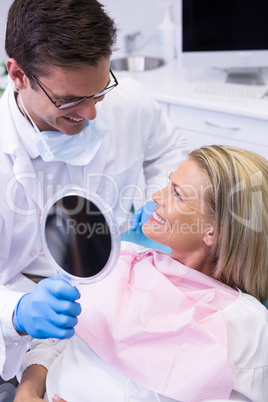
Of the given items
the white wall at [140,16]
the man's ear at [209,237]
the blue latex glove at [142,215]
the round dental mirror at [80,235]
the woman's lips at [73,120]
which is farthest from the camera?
the white wall at [140,16]

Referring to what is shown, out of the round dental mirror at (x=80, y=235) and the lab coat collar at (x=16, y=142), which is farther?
the lab coat collar at (x=16, y=142)

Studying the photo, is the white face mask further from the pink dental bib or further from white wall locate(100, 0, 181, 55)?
white wall locate(100, 0, 181, 55)

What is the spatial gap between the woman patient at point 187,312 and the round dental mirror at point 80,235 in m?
0.27

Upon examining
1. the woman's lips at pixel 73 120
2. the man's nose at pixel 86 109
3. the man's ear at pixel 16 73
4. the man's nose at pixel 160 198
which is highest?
the man's ear at pixel 16 73

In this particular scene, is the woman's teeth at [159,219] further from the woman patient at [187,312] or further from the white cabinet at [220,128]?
the white cabinet at [220,128]

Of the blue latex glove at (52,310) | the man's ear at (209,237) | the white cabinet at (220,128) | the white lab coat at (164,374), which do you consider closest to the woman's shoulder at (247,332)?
the white lab coat at (164,374)

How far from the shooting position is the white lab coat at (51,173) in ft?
4.46

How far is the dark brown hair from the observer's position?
1.14m

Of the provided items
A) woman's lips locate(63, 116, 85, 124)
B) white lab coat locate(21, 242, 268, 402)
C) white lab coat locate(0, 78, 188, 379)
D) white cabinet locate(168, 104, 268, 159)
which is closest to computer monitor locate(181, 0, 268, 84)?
white cabinet locate(168, 104, 268, 159)

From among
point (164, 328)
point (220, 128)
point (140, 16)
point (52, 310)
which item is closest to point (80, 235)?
point (52, 310)

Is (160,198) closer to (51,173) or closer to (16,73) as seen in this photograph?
(51,173)

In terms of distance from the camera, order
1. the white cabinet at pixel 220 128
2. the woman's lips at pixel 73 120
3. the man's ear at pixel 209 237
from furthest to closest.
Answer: the white cabinet at pixel 220 128 → the woman's lips at pixel 73 120 → the man's ear at pixel 209 237

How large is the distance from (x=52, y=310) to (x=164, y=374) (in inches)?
12.4

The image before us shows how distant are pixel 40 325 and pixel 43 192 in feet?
1.84
